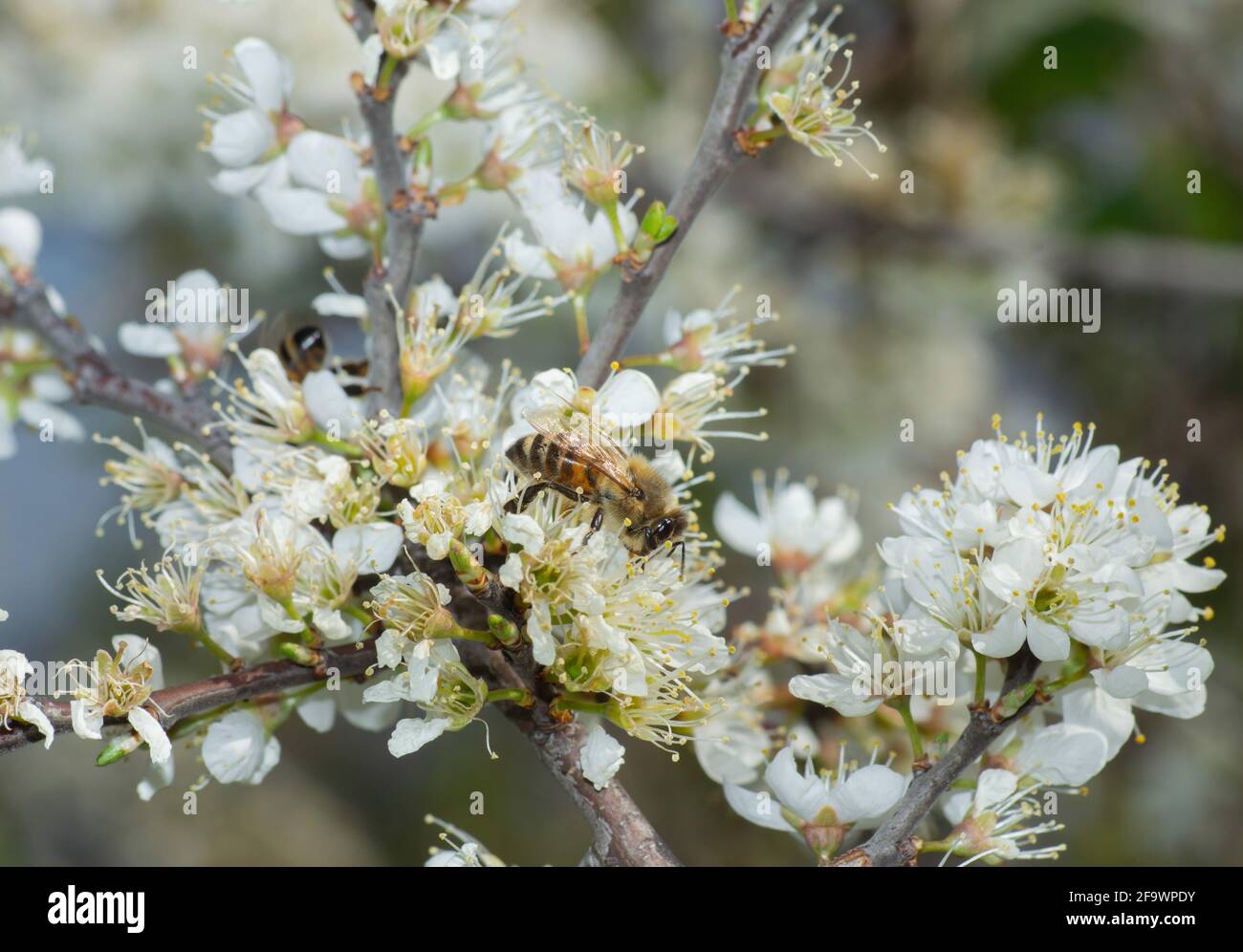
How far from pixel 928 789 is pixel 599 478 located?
1.86 ft

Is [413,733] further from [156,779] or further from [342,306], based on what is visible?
[342,306]

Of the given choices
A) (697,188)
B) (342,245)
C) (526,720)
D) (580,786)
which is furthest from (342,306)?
(580,786)

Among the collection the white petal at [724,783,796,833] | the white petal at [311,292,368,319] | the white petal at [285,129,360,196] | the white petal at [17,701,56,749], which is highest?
the white petal at [285,129,360,196]

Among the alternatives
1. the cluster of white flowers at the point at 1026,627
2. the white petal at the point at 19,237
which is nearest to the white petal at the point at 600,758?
the cluster of white flowers at the point at 1026,627

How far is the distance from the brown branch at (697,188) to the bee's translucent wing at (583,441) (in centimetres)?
6

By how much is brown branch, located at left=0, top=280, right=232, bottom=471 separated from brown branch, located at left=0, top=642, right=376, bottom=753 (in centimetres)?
50

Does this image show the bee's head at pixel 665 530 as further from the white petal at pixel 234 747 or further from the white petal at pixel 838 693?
the white petal at pixel 234 747

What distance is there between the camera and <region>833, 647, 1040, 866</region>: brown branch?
1.50 m

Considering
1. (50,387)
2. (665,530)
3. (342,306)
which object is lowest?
(665,530)

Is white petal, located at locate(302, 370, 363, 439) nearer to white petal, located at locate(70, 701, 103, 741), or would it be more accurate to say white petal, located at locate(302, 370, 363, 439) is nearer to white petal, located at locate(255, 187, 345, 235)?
white petal, located at locate(255, 187, 345, 235)

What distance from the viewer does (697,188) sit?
66.2 inches

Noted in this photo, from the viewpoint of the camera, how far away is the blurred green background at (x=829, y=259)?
13.0 ft

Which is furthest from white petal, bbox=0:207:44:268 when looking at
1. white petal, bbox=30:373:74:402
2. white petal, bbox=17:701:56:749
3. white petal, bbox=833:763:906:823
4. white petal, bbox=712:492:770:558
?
white petal, bbox=833:763:906:823
